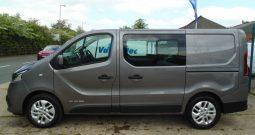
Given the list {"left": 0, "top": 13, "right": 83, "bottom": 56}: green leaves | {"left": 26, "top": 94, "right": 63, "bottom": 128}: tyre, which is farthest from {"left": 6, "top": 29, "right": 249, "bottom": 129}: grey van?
{"left": 0, "top": 13, "right": 83, "bottom": 56}: green leaves

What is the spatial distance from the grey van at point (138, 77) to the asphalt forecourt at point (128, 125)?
23cm

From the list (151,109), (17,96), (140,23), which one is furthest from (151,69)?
(140,23)

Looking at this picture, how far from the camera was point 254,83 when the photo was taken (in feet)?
40.6

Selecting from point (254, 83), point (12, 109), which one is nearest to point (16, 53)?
point (254, 83)

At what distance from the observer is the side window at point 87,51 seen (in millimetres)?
6703

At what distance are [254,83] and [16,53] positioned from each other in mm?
30398

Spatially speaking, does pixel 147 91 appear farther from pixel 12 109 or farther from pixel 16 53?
pixel 16 53

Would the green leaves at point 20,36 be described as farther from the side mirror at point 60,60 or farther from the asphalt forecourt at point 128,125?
the side mirror at point 60,60

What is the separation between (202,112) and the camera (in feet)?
22.1

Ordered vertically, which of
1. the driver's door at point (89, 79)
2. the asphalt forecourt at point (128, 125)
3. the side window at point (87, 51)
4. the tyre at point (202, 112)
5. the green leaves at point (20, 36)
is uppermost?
the green leaves at point (20, 36)

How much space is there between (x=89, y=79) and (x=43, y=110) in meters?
0.96

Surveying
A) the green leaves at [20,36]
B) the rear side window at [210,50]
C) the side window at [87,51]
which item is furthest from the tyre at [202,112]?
the green leaves at [20,36]

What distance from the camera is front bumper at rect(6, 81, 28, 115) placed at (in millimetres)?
6668

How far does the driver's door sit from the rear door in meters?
0.22
